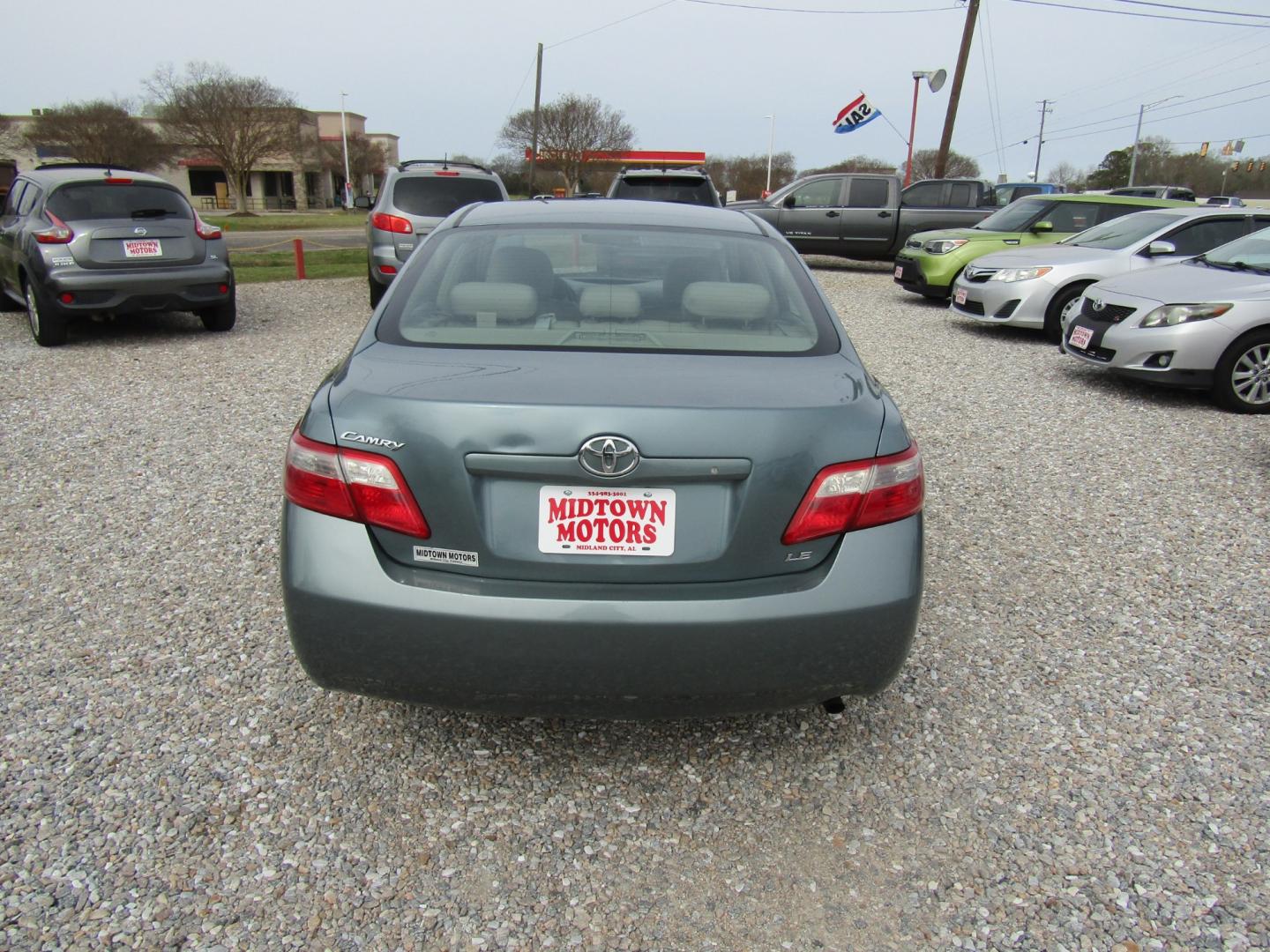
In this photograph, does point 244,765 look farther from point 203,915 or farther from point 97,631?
point 97,631

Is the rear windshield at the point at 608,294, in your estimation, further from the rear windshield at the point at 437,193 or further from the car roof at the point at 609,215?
the rear windshield at the point at 437,193

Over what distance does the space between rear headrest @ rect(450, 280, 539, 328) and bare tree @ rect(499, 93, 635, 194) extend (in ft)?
165

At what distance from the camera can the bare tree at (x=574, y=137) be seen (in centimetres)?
5153

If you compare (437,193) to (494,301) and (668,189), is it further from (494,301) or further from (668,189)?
(494,301)

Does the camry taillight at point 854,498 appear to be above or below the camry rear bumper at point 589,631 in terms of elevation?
above

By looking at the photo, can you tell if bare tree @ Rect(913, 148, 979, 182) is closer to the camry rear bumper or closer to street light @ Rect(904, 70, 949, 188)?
street light @ Rect(904, 70, 949, 188)

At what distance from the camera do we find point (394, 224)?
10906 millimetres

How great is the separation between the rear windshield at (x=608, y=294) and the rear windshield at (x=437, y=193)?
27.6ft

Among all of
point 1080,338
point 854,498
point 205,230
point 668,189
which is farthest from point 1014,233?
point 854,498

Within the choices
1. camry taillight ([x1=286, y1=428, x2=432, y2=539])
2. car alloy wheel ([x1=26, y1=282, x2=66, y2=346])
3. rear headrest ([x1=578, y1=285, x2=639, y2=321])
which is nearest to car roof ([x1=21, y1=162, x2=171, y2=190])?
car alloy wheel ([x1=26, y1=282, x2=66, y2=346])

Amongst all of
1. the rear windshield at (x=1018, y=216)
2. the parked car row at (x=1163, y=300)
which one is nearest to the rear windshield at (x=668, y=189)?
the rear windshield at (x=1018, y=216)

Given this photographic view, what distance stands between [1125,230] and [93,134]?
148ft

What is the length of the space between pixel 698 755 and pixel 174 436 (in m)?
4.67

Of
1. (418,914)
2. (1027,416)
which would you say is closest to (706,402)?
(418,914)
